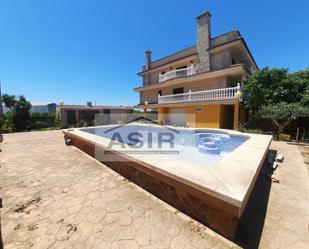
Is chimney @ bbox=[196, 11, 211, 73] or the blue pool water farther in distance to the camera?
chimney @ bbox=[196, 11, 211, 73]

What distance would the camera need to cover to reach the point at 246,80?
44.0 ft

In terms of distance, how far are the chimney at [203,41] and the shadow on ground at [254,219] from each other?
1427 cm

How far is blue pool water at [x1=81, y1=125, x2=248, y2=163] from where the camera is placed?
712 centimetres

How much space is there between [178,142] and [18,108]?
19872 mm

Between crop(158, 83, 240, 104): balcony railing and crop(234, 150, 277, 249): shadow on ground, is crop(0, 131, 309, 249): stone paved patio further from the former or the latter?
crop(158, 83, 240, 104): balcony railing

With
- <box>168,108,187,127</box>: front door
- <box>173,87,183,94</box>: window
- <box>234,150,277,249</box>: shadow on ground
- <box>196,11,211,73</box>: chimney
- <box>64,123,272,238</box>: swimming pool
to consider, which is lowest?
<box>234,150,277,249</box>: shadow on ground

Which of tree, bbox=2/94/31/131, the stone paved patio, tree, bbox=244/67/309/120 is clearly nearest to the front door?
tree, bbox=244/67/309/120

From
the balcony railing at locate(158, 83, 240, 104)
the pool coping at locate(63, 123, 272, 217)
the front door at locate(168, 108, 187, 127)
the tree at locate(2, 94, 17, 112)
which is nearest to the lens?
the pool coping at locate(63, 123, 272, 217)

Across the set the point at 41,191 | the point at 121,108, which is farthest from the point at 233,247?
the point at 121,108

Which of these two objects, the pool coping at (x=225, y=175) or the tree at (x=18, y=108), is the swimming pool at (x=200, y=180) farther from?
the tree at (x=18, y=108)

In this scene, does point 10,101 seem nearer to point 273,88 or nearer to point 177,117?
point 177,117

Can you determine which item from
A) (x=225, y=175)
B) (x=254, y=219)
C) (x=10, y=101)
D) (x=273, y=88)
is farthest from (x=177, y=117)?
(x=10, y=101)

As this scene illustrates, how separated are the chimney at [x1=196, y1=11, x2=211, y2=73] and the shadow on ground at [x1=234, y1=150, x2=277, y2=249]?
46.8 ft

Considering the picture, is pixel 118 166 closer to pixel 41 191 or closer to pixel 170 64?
pixel 41 191
